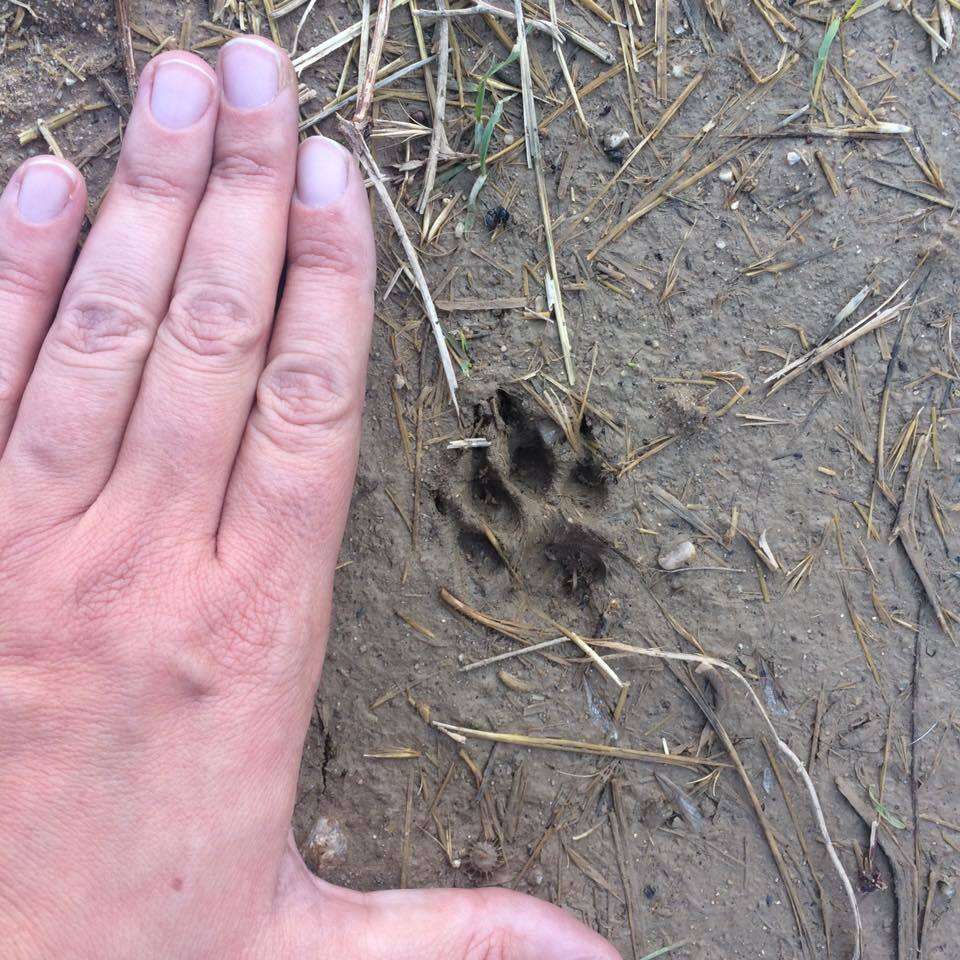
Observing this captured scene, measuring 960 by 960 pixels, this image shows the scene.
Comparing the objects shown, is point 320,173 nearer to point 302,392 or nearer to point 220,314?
point 220,314

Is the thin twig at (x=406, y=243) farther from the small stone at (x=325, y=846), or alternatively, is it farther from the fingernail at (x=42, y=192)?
the small stone at (x=325, y=846)

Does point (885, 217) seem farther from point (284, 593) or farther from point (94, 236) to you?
point (94, 236)

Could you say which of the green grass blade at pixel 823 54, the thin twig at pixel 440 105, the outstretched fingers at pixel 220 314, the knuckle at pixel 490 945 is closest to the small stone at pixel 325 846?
the knuckle at pixel 490 945

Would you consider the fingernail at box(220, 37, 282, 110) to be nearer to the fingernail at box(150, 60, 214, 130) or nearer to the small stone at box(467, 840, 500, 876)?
the fingernail at box(150, 60, 214, 130)

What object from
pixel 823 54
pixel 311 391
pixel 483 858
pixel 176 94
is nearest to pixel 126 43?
pixel 176 94

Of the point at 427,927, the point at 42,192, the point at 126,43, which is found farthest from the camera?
the point at 126,43
